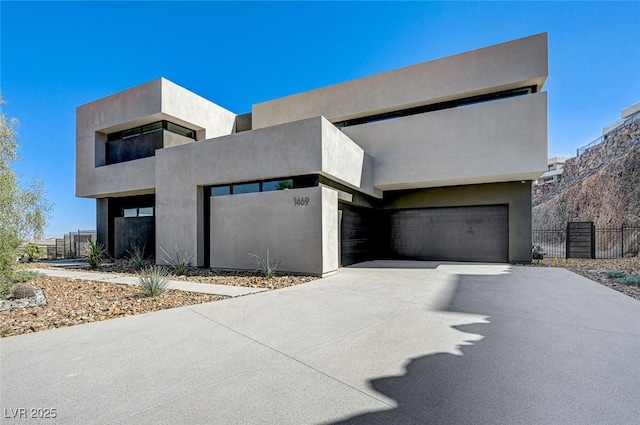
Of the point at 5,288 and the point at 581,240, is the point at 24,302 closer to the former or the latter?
the point at 5,288

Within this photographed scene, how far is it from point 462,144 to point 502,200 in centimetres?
338

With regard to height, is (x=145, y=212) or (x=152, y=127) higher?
(x=152, y=127)

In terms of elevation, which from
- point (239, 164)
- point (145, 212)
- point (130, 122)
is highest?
point (130, 122)

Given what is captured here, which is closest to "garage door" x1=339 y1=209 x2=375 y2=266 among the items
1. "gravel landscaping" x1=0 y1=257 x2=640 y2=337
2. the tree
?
"gravel landscaping" x1=0 y1=257 x2=640 y2=337

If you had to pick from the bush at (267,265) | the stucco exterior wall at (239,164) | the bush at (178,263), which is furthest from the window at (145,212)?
the bush at (267,265)

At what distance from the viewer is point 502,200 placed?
12805 mm

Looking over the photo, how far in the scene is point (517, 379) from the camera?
9.04ft

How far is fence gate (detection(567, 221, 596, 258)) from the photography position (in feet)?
48.4

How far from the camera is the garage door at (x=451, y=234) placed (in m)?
13.0

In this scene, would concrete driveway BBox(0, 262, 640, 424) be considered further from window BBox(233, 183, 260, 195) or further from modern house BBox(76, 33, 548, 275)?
window BBox(233, 183, 260, 195)

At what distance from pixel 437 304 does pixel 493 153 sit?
8.13 metres

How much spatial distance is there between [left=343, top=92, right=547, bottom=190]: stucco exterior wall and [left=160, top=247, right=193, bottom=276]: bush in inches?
327

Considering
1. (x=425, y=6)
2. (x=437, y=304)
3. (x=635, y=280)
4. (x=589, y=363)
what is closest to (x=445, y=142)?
(x=425, y=6)

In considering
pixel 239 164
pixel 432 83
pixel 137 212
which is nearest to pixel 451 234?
pixel 432 83
